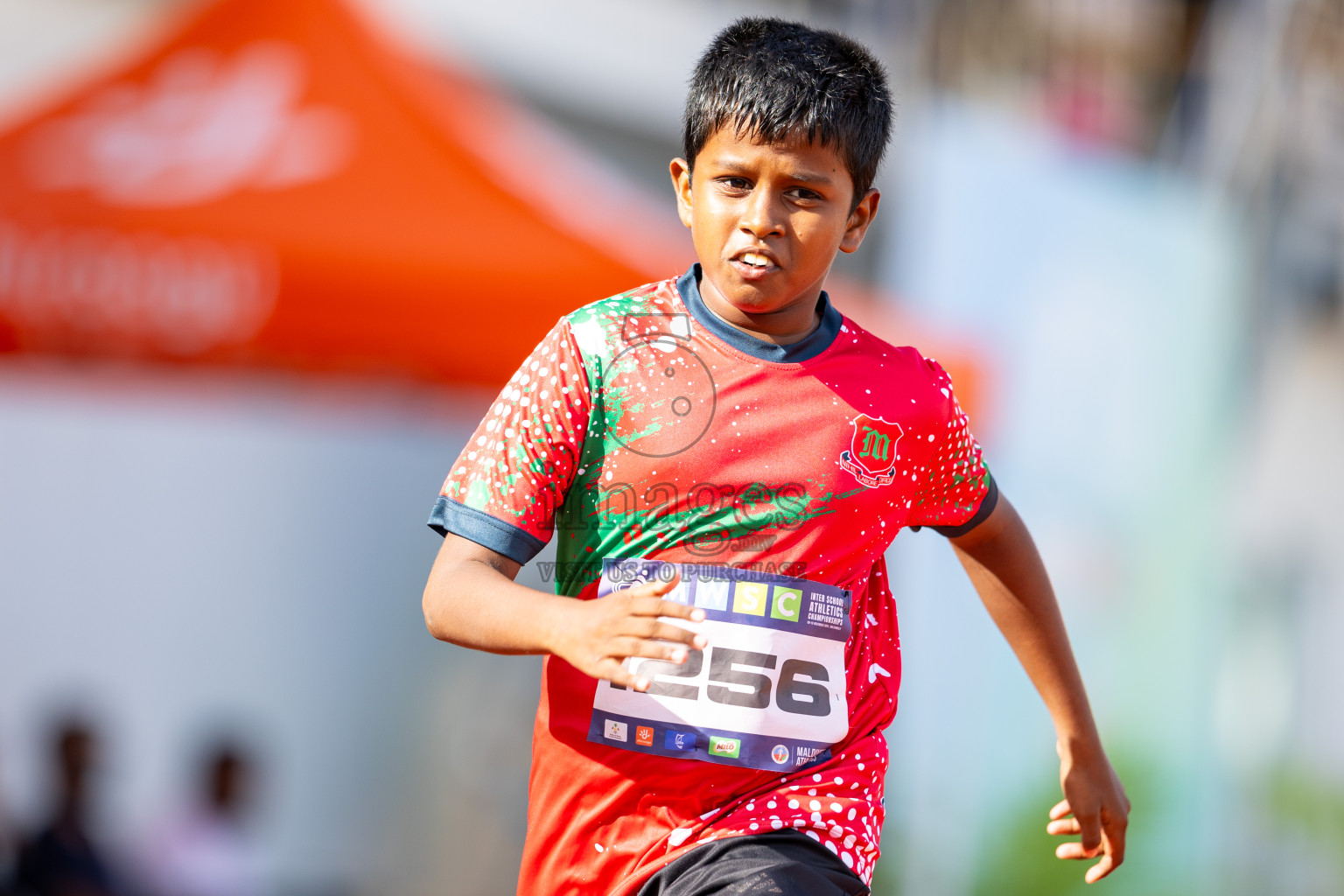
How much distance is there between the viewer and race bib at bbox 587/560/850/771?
195 cm

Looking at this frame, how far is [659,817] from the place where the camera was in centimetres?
197

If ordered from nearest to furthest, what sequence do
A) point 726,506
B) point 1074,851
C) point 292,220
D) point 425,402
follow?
point 726,506, point 1074,851, point 292,220, point 425,402

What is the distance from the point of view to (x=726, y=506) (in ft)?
6.50

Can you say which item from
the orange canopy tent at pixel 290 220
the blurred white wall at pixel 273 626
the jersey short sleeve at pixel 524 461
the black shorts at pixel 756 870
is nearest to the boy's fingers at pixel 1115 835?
the black shorts at pixel 756 870

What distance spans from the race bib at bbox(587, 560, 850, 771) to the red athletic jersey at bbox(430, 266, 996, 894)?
22 mm

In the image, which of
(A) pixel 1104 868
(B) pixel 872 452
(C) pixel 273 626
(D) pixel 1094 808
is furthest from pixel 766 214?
(C) pixel 273 626

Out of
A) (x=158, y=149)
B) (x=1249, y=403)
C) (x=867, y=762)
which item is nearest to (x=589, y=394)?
(x=867, y=762)

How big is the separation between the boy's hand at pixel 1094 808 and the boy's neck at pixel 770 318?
0.81 meters

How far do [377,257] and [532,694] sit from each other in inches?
155

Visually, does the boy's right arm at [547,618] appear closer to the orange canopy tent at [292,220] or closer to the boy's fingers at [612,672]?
the boy's fingers at [612,672]

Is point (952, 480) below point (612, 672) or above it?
above

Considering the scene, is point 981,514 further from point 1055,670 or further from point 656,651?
point 656,651

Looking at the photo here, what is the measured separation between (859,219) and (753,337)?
0.84 feet

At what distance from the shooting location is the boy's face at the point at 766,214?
1.96 meters
